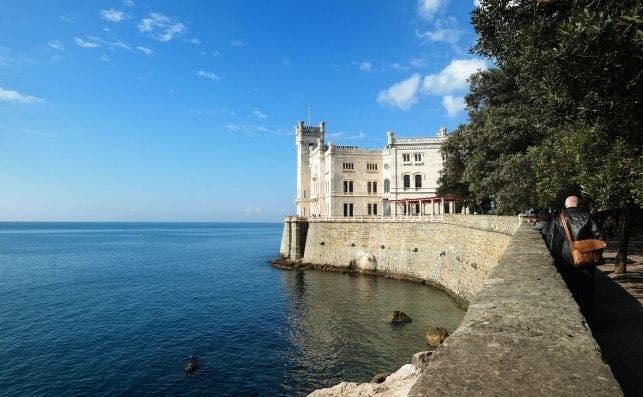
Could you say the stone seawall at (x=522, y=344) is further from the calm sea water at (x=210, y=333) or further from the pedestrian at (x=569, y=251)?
the calm sea water at (x=210, y=333)

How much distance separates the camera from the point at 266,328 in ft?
92.7

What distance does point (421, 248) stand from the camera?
43188mm

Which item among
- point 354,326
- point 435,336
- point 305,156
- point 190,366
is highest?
point 305,156

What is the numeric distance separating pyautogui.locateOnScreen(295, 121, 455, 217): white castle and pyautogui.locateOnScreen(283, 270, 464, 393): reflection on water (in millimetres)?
16803

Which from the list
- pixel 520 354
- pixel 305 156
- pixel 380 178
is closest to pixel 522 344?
pixel 520 354

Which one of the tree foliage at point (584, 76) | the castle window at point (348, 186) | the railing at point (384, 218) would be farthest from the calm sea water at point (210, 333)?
the castle window at point (348, 186)

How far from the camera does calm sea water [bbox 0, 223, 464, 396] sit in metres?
20.3

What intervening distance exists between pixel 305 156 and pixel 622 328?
209ft

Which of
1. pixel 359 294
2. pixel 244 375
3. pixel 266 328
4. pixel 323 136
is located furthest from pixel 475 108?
pixel 323 136

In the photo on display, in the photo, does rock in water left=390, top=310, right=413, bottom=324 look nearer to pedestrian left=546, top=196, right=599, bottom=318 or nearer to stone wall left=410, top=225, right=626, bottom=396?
pedestrian left=546, top=196, right=599, bottom=318

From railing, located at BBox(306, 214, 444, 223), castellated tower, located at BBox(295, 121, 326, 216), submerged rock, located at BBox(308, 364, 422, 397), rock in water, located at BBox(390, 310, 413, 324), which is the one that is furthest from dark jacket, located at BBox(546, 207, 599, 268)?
castellated tower, located at BBox(295, 121, 326, 216)

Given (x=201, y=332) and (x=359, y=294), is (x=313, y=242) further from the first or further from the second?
(x=201, y=332)

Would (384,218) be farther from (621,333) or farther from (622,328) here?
(621,333)

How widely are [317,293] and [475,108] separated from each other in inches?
846
